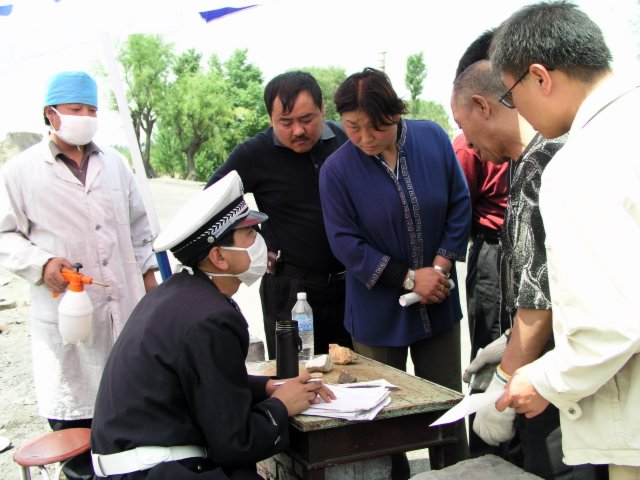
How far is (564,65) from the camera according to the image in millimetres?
1737

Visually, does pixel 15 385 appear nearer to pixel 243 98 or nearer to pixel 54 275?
pixel 54 275

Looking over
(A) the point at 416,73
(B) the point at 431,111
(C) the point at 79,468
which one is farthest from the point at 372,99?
(A) the point at 416,73

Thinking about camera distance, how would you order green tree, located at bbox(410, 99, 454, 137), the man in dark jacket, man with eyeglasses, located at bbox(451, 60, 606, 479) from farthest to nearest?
1. green tree, located at bbox(410, 99, 454, 137)
2. the man in dark jacket
3. man with eyeglasses, located at bbox(451, 60, 606, 479)

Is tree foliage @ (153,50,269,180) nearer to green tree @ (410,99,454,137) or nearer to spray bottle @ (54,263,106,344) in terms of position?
green tree @ (410,99,454,137)

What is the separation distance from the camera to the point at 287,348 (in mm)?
2850

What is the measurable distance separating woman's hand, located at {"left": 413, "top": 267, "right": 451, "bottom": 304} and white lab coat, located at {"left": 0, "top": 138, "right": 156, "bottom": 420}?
1613 mm

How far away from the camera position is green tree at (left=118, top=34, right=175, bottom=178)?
54406 millimetres

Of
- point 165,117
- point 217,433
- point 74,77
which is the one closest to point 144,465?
point 217,433

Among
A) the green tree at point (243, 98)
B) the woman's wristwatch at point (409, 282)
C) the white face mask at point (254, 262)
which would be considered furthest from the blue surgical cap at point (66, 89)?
the green tree at point (243, 98)

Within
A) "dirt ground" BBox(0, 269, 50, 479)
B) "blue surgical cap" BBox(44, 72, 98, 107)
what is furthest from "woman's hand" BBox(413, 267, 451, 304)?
"dirt ground" BBox(0, 269, 50, 479)

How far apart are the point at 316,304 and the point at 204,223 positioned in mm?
1477

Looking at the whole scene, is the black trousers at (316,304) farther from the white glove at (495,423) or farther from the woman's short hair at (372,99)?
the white glove at (495,423)

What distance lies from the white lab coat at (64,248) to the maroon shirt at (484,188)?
191 centimetres

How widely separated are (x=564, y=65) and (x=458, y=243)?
1.66 meters
